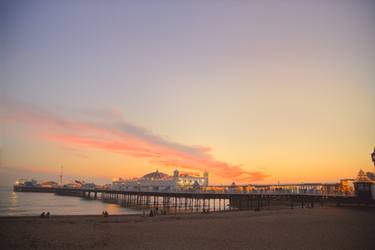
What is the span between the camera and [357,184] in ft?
104

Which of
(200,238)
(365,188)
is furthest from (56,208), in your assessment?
(365,188)

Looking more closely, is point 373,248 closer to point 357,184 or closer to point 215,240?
point 215,240

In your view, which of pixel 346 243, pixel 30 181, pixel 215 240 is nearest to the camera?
pixel 346 243

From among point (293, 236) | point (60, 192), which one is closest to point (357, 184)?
point (293, 236)

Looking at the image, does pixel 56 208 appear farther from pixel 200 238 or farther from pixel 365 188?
pixel 365 188

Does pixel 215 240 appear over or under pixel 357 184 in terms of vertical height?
under

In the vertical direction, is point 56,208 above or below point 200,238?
below

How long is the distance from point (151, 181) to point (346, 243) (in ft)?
435

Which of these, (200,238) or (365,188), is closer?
(200,238)

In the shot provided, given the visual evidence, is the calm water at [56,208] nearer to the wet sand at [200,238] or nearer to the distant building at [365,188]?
the wet sand at [200,238]

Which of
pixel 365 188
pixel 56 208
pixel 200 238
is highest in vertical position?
pixel 365 188

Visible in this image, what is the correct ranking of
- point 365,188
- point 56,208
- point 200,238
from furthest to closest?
1. point 56,208
2. point 365,188
3. point 200,238

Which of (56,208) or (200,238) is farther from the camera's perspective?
(56,208)

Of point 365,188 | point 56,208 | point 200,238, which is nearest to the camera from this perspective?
point 200,238
